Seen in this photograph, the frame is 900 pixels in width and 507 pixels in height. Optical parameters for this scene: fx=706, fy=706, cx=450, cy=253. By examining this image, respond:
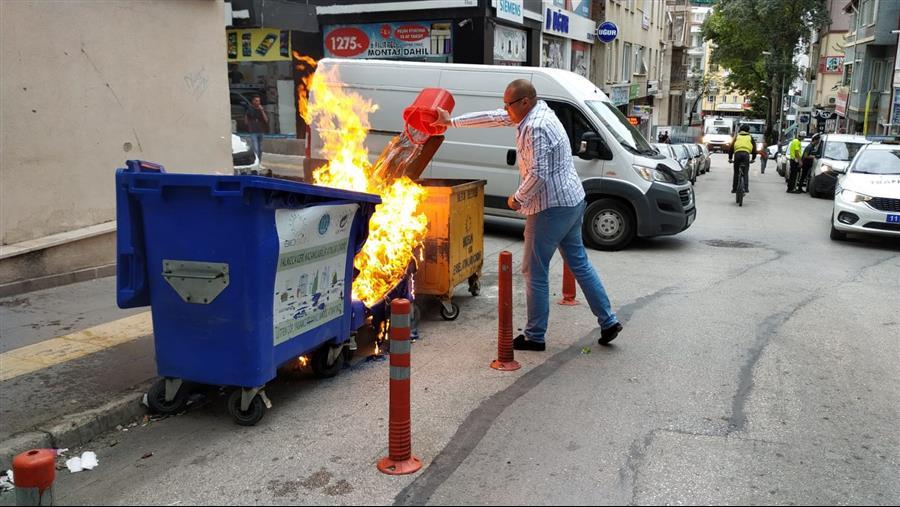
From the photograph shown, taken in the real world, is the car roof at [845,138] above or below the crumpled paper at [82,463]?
above

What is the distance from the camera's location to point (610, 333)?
5875mm

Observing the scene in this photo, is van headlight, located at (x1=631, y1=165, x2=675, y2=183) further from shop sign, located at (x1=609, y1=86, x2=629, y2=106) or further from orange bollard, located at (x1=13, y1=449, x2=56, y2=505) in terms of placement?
shop sign, located at (x1=609, y1=86, x2=629, y2=106)

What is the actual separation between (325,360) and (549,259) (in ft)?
6.38

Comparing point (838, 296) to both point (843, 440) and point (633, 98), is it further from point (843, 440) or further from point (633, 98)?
point (633, 98)

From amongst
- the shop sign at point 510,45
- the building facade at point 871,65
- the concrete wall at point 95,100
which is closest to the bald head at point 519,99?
the concrete wall at point 95,100

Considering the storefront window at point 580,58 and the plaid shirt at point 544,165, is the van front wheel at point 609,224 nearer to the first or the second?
the plaid shirt at point 544,165

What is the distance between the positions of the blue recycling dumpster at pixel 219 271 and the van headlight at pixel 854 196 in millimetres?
9854

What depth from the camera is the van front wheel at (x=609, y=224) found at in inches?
411

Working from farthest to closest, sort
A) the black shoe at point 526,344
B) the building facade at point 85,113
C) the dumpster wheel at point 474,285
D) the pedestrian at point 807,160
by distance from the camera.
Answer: the pedestrian at point 807,160 < the dumpster wheel at point 474,285 < the building facade at point 85,113 < the black shoe at point 526,344

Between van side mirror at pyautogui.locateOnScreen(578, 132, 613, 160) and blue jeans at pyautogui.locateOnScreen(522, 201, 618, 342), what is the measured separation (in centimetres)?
480

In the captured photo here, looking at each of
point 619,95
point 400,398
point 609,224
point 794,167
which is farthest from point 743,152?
point 619,95

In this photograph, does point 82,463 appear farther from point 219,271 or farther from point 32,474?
point 219,271

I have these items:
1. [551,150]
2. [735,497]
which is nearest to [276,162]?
[551,150]

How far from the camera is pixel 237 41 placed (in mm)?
18625
